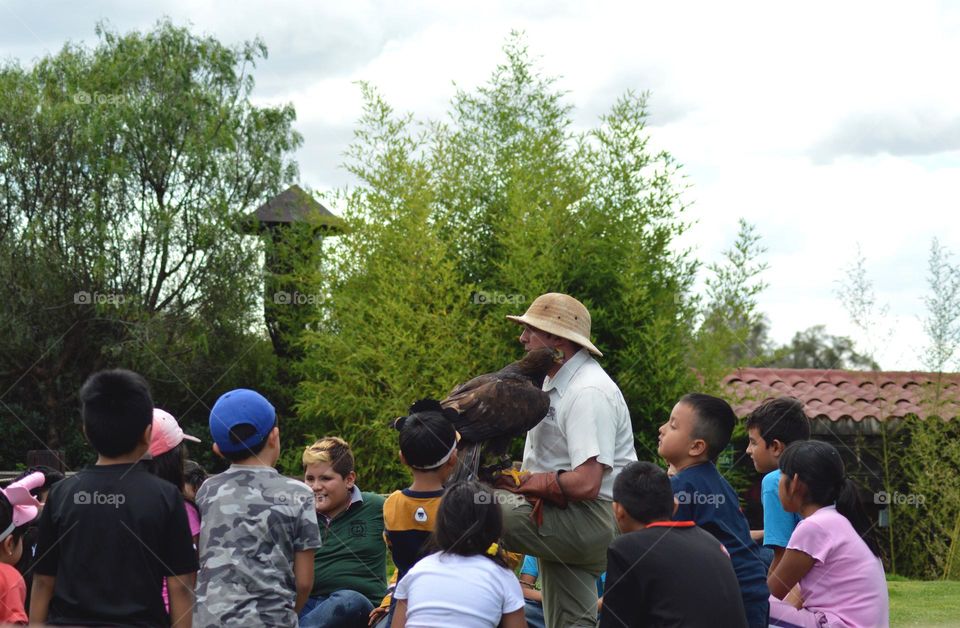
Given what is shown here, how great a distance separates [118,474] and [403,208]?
6.52 m

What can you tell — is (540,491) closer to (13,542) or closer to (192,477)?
(192,477)

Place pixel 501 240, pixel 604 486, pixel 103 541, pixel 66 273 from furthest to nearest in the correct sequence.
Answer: pixel 66 273, pixel 501 240, pixel 604 486, pixel 103 541

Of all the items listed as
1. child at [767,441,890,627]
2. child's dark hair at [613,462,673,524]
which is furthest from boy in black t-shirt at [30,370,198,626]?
child at [767,441,890,627]

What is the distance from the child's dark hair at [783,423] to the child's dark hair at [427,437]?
1536mm

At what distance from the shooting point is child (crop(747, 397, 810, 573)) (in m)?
4.44

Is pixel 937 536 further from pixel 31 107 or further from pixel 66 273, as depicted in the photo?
pixel 31 107

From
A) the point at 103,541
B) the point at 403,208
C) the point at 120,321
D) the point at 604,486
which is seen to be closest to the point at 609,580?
the point at 604,486

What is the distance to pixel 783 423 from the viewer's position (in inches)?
180

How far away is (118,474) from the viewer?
319cm

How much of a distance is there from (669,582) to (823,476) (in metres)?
1.10

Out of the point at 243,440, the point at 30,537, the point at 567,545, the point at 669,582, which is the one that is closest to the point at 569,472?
the point at 567,545

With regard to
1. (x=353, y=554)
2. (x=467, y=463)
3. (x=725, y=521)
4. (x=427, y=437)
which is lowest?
(x=353, y=554)

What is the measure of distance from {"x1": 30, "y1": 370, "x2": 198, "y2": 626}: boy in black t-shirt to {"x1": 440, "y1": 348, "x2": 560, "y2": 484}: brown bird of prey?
1.07 meters

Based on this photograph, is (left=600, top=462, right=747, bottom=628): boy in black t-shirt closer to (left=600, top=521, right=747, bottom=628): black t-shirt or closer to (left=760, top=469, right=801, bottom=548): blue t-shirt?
(left=600, top=521, right=747, bottom=628): black t-shirt
